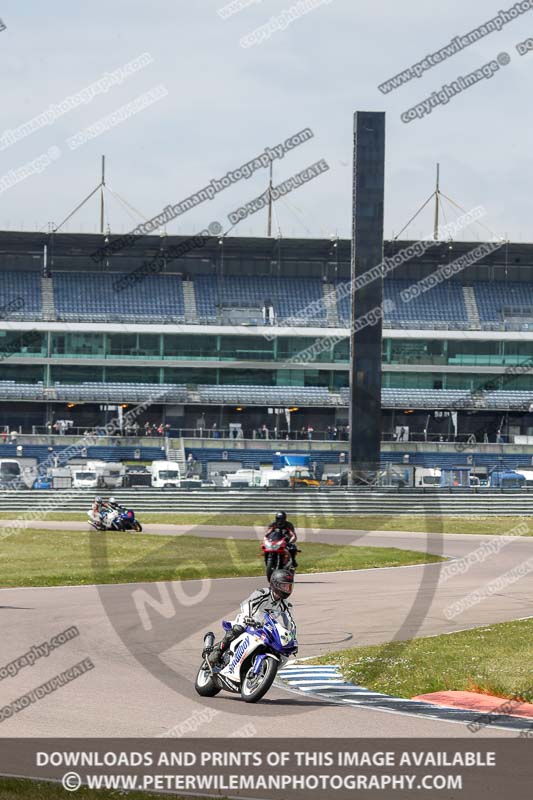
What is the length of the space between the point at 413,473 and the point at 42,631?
45.0 metres

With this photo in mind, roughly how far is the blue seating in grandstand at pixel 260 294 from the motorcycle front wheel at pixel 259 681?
71.9 metres

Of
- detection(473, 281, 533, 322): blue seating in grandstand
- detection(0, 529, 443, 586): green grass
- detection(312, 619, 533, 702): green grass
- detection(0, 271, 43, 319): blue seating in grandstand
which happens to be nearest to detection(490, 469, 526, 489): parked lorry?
detection(473, 281, 533, 322): blue seating in grandstand

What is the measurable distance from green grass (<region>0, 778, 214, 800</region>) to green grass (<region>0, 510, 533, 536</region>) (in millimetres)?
35798

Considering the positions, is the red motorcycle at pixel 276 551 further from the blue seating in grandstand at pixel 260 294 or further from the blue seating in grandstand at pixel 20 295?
the blue seating in grandstand at pixel 20 295

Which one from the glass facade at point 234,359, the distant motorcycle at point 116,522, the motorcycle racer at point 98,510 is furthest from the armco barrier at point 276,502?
the glass facade at point 234,359

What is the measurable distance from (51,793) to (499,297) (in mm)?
82401

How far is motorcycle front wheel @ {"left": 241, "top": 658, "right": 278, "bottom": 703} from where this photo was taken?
42.3ft

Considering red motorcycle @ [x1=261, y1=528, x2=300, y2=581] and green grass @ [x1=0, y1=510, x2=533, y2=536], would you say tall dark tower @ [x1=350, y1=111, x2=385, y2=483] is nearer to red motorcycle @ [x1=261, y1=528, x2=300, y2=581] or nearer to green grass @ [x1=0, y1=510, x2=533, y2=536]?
green grass @ [x1=0, y1=510, x2=533, y2=536]

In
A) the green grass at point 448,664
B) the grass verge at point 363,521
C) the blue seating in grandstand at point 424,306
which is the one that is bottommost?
the grass verge at point 363,521

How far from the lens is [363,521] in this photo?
47.7 metres

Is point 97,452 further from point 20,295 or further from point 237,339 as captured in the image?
point 20,295

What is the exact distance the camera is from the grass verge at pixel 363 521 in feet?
149

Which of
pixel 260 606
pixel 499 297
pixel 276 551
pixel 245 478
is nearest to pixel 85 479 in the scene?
pixel 245 478

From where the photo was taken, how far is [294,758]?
1034 cm
